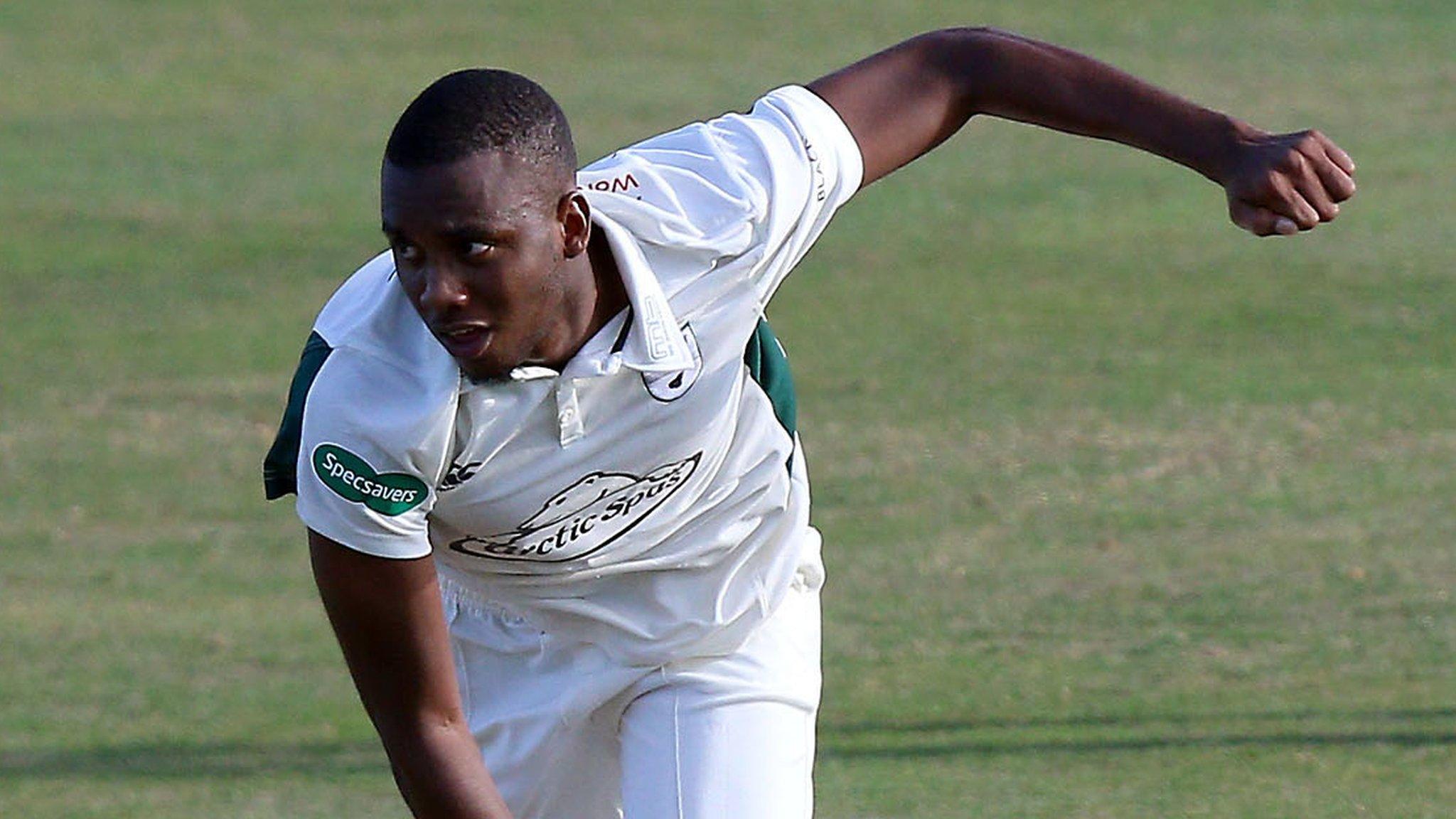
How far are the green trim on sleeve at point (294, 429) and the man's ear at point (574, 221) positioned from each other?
0.39m

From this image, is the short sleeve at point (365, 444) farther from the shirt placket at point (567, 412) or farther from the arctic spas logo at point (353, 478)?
the shirt placket at point (567, 412)

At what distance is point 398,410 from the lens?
4.09 meters

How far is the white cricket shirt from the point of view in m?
4.11

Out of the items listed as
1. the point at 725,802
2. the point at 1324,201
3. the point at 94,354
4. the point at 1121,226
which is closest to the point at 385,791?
the point at 725,802

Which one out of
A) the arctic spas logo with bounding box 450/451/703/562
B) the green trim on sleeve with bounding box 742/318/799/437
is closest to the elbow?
the green trim on sleeve with bounding box 742/318/799/437

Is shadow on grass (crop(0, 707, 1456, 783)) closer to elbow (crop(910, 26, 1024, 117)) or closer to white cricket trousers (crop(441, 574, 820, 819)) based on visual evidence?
white cricket trousers (crop(441, 574, 820, 819))

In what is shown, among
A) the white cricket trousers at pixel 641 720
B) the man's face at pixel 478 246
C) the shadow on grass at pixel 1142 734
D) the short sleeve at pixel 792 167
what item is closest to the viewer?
the man's face at pixel 478 246

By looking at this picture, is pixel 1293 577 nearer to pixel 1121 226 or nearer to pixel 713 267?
pixel 713 267

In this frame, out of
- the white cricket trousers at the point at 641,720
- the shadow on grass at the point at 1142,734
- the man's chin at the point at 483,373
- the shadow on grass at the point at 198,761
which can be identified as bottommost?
the shadow on grass at the point at 198,761

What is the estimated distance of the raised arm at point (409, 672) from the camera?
4.22 m

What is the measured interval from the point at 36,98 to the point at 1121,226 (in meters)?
8.06

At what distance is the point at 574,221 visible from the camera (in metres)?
4.16

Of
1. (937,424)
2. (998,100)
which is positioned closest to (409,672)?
(998,100)

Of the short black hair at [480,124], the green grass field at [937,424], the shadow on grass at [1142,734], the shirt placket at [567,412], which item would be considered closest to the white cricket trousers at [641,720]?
the shirt placket at [567,412]
